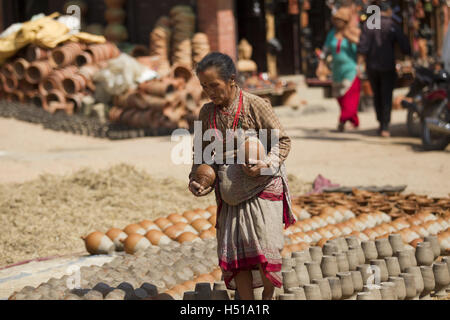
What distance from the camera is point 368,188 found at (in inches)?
275

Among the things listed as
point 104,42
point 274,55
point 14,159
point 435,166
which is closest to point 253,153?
point 435,166

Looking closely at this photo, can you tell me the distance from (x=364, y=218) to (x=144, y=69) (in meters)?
8.60

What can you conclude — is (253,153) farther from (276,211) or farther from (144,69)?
(144,69)

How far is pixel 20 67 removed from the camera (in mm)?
14508

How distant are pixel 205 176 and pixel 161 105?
8.75m

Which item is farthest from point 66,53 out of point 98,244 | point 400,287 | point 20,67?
point 400,287

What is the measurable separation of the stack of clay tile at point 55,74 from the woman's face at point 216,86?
10693 mm

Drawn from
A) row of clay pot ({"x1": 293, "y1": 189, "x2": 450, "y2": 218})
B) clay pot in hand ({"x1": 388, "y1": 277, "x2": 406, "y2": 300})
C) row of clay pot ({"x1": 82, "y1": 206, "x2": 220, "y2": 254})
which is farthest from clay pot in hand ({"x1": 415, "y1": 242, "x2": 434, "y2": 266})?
row of clay pot ({"x1": 82, "y1": 206, "x2": 220, "y2": 254})

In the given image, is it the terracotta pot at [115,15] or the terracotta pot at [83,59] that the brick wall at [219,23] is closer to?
the terracotta pot at [115,15]

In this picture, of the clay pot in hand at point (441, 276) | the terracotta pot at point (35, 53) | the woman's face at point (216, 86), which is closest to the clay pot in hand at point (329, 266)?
the clay pot in hand at point (441, 276)

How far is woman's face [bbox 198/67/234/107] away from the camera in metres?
3.48

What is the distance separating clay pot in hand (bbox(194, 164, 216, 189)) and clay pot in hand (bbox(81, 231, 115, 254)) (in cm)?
191

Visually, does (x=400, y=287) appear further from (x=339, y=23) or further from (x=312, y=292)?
(x=339, y=23)

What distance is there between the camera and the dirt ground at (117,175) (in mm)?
6359
